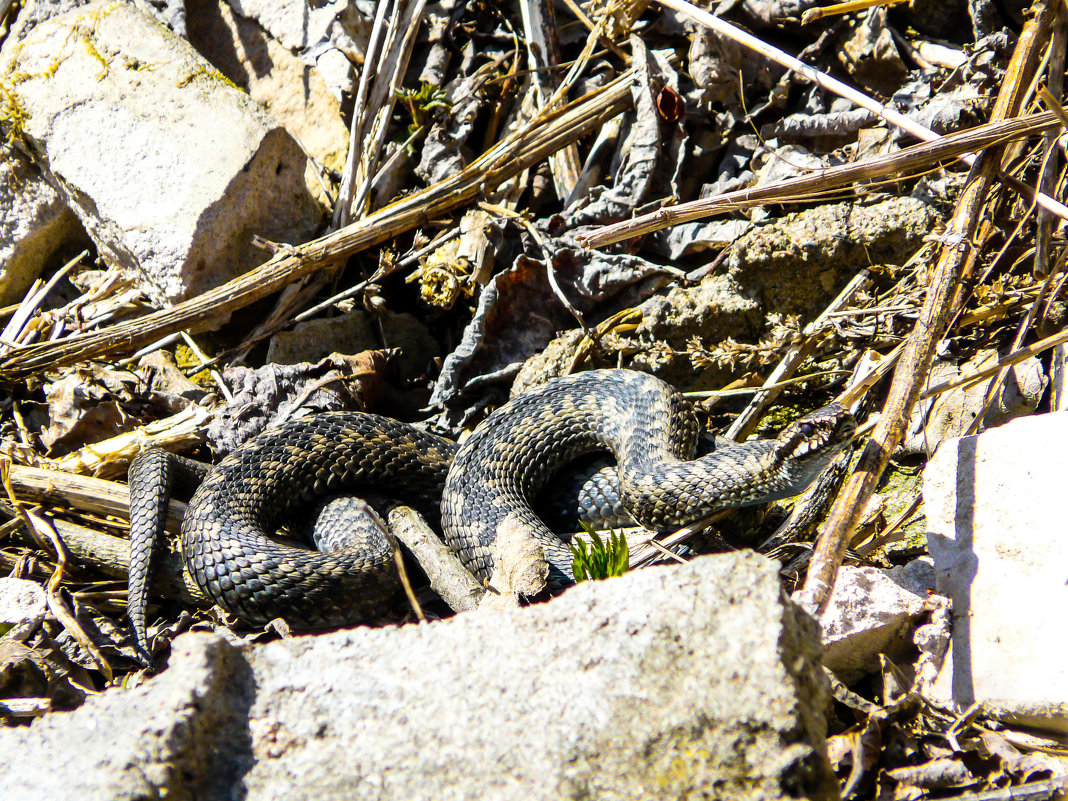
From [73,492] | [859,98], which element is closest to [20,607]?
[73,492]

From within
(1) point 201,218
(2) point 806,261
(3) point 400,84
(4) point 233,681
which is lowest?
(4) point 233,681

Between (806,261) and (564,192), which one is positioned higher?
(564,192)

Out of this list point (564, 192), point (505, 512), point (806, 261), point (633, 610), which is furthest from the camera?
point (564, 192)

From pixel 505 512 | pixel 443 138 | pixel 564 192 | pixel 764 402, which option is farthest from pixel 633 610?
pixel 443 138

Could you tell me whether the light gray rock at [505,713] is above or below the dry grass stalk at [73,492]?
above

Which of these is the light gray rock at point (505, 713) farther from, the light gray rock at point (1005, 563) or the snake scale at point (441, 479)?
the snake scale at point (441, 479)

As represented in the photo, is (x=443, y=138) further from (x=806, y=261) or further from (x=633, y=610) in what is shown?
(x=633, y=610)

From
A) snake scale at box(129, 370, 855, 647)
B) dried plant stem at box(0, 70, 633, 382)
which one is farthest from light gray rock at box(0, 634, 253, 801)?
dried plant stem at box(0, 70, 633, 382)

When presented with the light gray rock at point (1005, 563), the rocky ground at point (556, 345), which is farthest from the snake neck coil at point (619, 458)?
the light gray rock at point (1005, 563)

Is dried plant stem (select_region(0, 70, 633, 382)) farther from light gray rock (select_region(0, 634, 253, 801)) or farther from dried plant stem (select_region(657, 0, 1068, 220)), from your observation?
light gray rock (select_region(0, 634, 253, 801))

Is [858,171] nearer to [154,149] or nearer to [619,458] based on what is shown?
[619,458]
